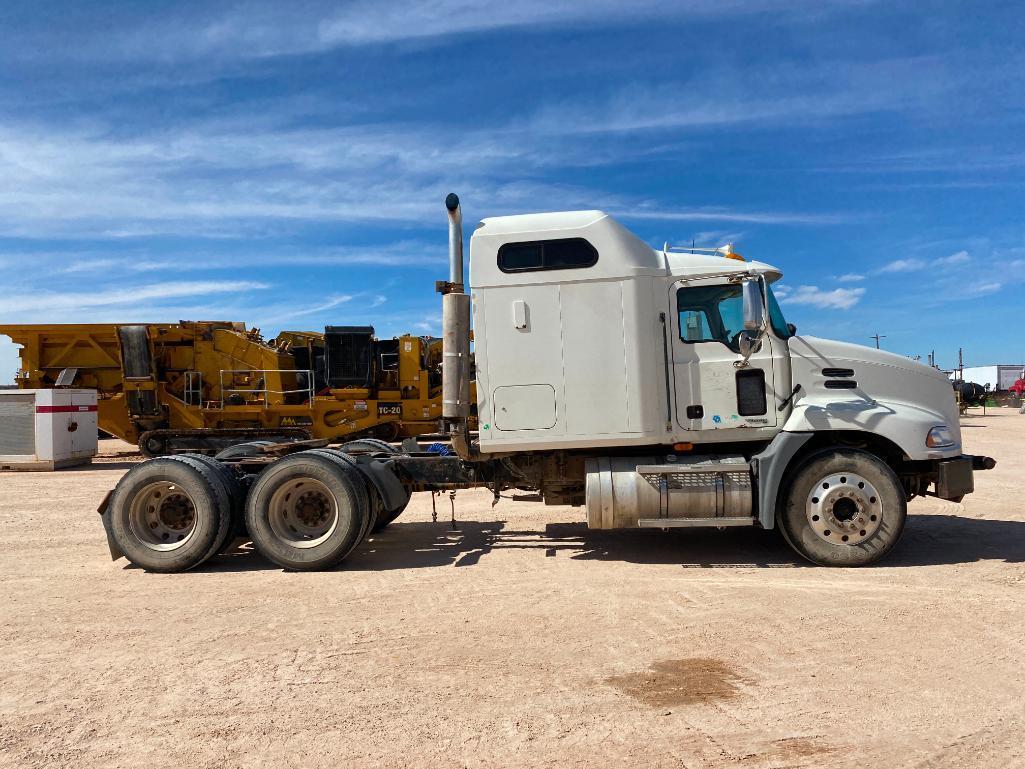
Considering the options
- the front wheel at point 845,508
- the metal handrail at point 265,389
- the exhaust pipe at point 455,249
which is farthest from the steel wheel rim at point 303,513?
the metal handrail at point 265,389

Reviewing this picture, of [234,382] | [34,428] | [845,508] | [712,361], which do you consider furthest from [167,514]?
[34,428]

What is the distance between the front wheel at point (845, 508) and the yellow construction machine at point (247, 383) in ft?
38.7

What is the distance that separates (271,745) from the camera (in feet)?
10.9

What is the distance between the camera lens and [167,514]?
702 centimetres

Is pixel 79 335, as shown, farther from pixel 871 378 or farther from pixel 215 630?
pixel 871 378

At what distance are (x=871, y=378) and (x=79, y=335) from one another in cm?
1861

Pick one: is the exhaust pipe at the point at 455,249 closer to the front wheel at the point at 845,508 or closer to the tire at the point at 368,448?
the tire at the point at 368,448

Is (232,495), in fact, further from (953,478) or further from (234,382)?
(234,382)

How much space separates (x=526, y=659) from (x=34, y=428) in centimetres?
1641

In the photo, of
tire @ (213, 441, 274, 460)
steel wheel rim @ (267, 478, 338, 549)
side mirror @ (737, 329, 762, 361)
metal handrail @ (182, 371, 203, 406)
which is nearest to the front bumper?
side mirror @ (737, 329, 762, 361)

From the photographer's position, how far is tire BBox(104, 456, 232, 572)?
6707 millimetres

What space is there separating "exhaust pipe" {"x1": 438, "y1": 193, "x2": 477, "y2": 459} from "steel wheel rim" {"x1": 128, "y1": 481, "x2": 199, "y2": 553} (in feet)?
8.69

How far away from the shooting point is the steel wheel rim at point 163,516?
6824mm

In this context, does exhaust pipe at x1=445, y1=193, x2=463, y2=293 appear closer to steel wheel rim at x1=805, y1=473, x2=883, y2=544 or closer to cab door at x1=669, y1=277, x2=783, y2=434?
cab door at x1=669, y1=277, x2=783, y2=434
